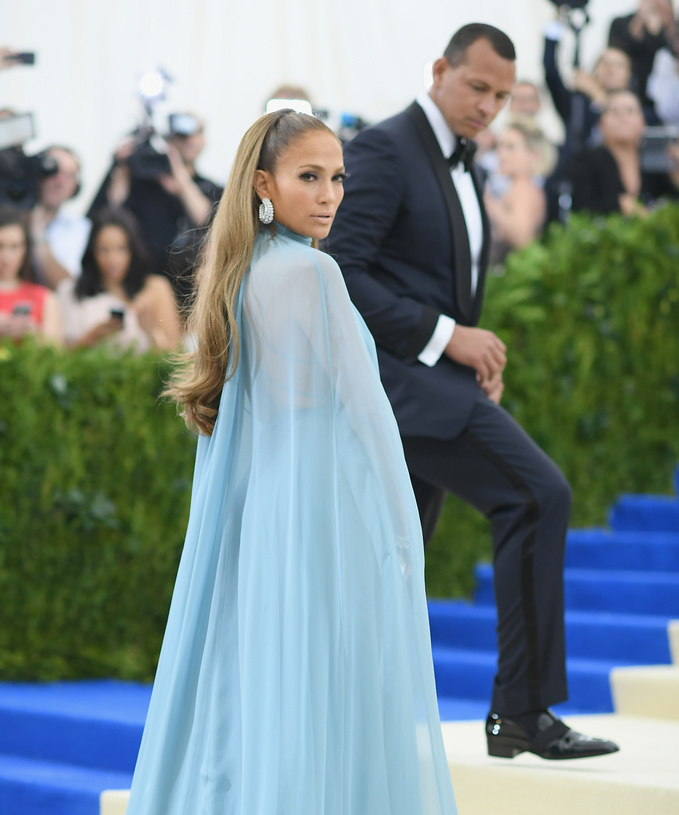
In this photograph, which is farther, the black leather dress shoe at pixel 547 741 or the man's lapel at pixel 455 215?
the man's lapel at pixel 455 215

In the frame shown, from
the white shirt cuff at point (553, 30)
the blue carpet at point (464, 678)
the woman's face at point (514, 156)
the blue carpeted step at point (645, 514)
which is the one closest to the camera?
the blue carpet at point (464, 678)

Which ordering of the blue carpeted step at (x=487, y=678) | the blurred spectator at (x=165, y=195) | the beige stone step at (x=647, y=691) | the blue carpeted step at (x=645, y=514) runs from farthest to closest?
the blurred spectator at (x=165, y=195) → the blue carpeted step at (x=645, y=514) → the blue carpeted step at (x=487, y=678) → the beige stone step at (x=647, y=691)

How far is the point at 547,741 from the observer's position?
2.78 m

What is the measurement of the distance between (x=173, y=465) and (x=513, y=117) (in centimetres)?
326

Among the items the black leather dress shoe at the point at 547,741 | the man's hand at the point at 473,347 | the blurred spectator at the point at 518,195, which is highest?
the blurred spectator at the point at 518,195

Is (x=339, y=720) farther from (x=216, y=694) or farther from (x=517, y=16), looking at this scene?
(x=517, y=16)

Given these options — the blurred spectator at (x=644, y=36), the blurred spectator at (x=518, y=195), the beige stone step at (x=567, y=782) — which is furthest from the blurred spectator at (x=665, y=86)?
the beige stone step at (x=567, y=782)

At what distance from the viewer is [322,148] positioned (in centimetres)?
227

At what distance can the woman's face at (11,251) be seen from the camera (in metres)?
5.80

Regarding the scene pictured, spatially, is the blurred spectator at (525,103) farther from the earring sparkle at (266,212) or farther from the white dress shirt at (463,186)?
the earring sparkle at (266,212)

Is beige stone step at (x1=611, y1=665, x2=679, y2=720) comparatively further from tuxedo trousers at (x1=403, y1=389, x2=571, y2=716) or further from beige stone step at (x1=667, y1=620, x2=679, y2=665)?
tuxedo trousers at (x1=403, y1=389, x2=571, y2=716)

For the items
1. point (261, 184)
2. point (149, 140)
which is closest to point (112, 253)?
point (149, 140)

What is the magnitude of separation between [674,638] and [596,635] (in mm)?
332

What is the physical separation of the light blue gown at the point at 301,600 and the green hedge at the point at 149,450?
278cm
